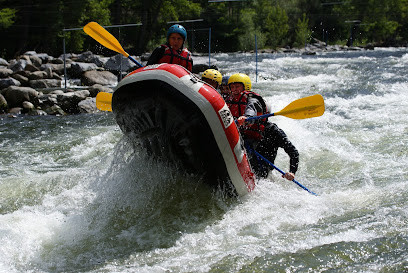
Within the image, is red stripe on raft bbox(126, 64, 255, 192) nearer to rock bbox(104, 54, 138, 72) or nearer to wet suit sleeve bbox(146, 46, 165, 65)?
wet suit sleeve bbox(146, 46, 165, 65)

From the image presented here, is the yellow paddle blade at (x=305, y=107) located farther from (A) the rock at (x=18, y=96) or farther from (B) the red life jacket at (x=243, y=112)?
(A) the rock at (x=18, y=96)

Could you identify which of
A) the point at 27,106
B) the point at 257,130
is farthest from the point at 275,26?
the point at 257,130

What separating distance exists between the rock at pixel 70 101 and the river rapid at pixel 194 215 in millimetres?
3634

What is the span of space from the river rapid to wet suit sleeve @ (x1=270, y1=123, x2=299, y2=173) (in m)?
0.31

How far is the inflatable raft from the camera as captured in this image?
3834 millimetres

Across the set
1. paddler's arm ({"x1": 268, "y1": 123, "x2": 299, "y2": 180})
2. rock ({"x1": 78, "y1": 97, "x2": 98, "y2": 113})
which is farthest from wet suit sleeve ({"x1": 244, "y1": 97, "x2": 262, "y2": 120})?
rock ({"x1": 78, "y1": 97, "x2": 98, "y2": 113})

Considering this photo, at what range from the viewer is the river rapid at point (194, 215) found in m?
3.28

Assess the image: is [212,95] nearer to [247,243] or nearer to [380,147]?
[247,243]

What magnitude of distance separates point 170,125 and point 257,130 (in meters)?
1.21

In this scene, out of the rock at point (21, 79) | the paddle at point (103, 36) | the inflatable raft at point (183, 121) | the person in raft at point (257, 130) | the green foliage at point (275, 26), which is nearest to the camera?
the inflatable raft at point (183, 121)

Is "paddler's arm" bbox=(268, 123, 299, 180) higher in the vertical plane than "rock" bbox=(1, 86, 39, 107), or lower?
higher

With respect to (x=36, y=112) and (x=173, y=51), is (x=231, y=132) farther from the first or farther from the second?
(x=36, y=112)

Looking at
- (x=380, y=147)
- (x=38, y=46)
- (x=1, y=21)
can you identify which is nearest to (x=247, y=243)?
(x=380, y=147)

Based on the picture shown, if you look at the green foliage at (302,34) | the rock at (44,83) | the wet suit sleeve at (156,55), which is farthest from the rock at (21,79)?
the green foliage at (302,34)
